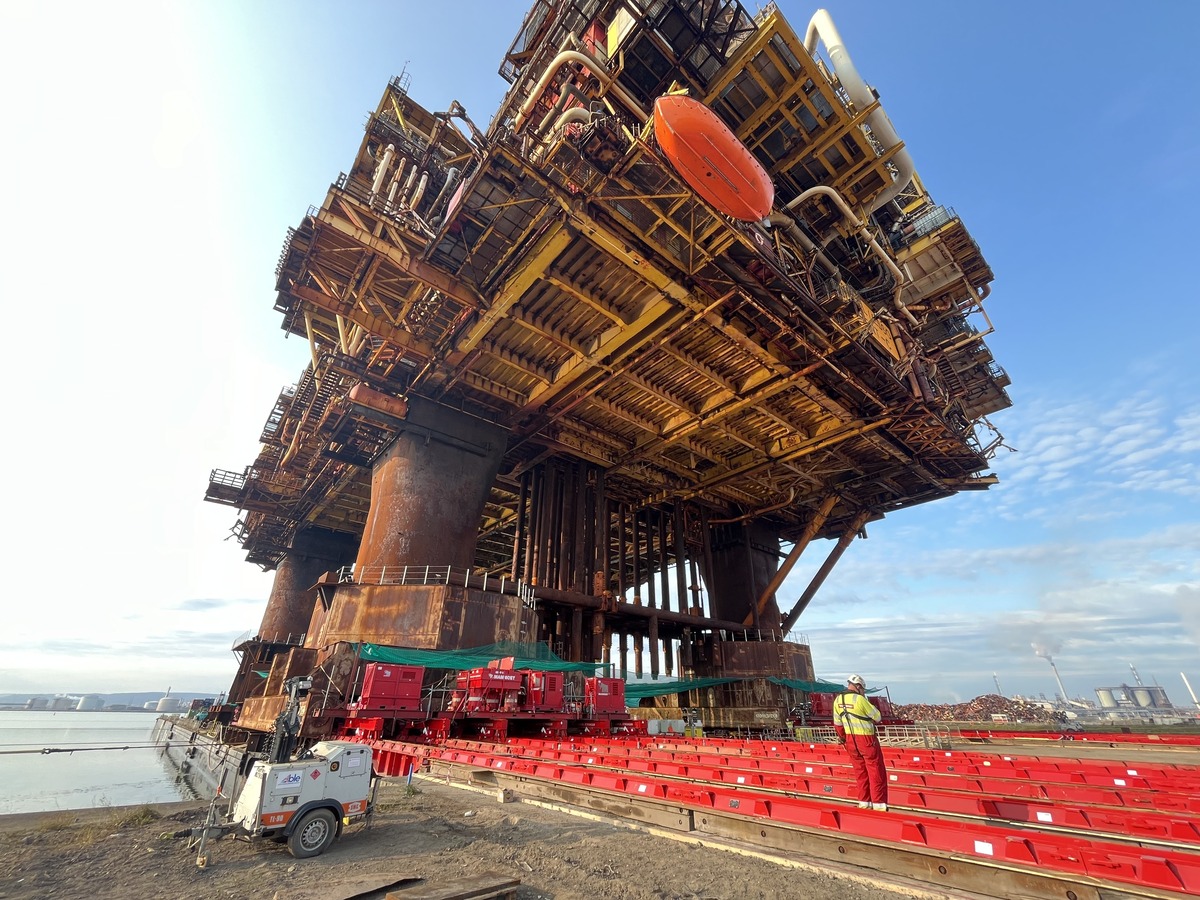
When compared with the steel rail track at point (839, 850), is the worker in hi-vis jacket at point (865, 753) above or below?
above

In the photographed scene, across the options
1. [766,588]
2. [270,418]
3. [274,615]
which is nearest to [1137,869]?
[766,588]

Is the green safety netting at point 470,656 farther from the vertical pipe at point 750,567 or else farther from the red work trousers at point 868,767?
the vertical pipe at point 750,567

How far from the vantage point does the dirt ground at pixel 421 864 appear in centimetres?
439

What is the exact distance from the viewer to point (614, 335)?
1992cm

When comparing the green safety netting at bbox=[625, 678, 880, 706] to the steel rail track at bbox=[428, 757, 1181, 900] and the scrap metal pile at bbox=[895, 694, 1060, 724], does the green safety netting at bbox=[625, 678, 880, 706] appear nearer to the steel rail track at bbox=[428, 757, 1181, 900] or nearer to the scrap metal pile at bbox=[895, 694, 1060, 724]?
the steel rail track at bbox=[428, 757, 1181, 900]

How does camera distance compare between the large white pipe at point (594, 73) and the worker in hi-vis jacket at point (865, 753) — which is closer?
the worker in hi-vis jacket at point (865, 753)

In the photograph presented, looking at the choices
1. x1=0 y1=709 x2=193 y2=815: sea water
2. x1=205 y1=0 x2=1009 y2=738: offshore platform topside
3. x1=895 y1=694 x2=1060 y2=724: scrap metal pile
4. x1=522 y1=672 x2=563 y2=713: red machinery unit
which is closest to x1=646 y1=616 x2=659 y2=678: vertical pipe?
x1=205 y1=0 x2=1009 y2=738: offshore platform topside

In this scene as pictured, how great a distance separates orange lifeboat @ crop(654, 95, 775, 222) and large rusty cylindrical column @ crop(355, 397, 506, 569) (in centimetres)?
1471

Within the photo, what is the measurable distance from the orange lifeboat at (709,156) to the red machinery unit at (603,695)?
49.2 ft

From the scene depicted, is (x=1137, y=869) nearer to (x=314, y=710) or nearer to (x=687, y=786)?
(x=687, y=786)

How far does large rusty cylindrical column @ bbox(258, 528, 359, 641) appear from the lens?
36500mm

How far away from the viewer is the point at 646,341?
19844mm

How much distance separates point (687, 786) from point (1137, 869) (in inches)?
167

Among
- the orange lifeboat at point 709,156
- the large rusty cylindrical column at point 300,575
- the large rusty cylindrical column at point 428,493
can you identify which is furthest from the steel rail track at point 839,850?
the large rusty cylindrical column at point 300,575
